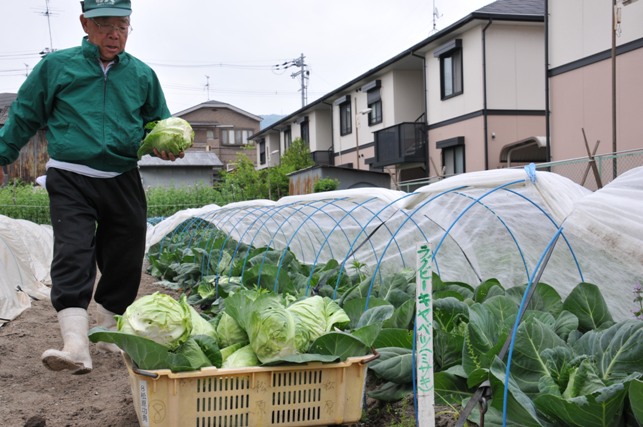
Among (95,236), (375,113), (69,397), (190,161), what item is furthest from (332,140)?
(69,397)

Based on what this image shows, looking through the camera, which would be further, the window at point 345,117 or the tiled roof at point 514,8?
the window at point 345,117

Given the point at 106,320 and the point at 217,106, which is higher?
the point at 217,106

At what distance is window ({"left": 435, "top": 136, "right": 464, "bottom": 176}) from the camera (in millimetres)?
14184

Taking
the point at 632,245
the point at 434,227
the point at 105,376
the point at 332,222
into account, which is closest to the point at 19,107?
the point at 105,376

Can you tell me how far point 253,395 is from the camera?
192 cm

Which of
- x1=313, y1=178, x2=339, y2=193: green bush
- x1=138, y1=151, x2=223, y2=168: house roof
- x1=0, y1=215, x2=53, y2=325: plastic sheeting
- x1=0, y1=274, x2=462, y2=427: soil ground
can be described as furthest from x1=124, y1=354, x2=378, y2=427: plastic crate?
x1=138, y1=151, x2=223, y2=168: house roof

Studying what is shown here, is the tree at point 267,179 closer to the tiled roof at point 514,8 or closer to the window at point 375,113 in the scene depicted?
the window at point 375,113

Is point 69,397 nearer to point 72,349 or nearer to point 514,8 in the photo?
point 72,349

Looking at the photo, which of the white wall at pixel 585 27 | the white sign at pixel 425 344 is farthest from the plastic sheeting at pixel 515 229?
the white wall at pixel 585 27

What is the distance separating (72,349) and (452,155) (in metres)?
13.4

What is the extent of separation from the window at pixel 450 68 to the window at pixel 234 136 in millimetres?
24500

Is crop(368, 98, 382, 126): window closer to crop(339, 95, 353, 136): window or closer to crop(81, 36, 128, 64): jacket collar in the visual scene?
crop(339, 95, 353, 136): window

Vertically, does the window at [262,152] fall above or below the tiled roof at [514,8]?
below

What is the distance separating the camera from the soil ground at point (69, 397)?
2.21m
